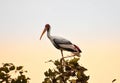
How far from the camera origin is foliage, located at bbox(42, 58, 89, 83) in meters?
10.9

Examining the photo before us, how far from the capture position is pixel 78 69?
11.0 metres

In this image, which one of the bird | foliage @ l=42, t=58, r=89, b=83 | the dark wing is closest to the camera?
foliage @ l=42, t=58, r=89, b=83

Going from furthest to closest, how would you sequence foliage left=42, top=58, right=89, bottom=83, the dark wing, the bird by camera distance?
the dark wing, the bird, foliage left=42, top=58, right=89, bottom=83

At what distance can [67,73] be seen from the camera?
11148 mm

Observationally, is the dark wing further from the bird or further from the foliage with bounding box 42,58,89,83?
the foliage with bounding box 42,58,89,83

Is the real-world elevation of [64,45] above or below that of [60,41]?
below

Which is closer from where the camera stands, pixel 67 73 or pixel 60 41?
pixel 67 73

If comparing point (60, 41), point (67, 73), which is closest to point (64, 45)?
point (60, 41)

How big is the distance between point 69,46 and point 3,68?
5544 mm

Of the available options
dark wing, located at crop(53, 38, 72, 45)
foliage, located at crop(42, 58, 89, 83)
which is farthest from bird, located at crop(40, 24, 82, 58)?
foliage, located at crop(42, 58, 89, 83)

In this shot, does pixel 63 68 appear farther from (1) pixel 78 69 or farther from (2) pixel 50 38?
(2) pixel 50 38

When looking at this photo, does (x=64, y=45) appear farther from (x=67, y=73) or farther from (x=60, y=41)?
(x=67, y=73)

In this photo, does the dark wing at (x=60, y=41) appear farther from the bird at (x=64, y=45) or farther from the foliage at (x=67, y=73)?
the foliage at (x=67, y=73)

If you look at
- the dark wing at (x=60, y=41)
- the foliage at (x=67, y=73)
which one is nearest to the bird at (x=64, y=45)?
the dark wing at (x=60, y=41)
